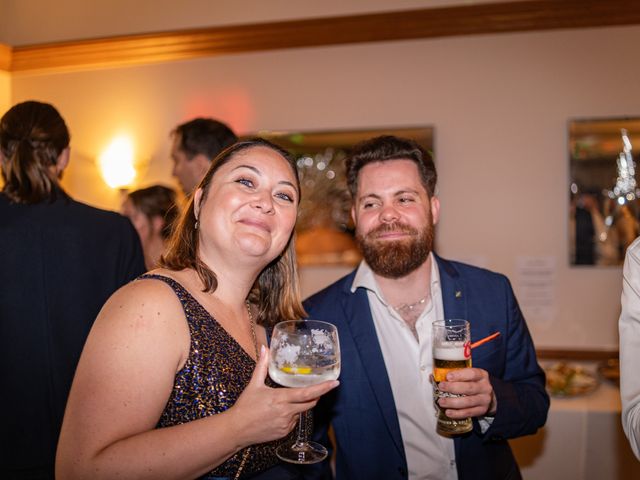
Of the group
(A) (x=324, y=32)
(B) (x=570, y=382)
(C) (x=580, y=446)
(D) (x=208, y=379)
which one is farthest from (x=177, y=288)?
(A) (x=324, y=32)

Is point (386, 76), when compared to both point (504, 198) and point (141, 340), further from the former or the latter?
point (141, 340)

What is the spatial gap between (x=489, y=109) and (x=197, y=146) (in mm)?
2339

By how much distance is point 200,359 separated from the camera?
1.40 meters

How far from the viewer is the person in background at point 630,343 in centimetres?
141

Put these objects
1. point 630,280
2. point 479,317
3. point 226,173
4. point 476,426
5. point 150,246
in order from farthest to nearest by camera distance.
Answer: point 150,246
point 479,317
point 476,426
point 226,173
point 630,280

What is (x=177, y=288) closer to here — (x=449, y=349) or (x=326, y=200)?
(x=449, y=349)

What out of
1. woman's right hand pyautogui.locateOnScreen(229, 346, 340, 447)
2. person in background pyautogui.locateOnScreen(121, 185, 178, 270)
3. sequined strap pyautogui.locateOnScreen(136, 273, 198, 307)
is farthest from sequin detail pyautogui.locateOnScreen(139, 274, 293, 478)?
person in background pyautogui.locateOnScreen(121, 185, 178, 270)

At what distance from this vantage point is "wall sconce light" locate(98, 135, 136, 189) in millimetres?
4969

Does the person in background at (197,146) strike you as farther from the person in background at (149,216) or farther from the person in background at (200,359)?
the person in background at (200,359)

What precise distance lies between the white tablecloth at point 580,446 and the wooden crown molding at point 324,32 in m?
2.76

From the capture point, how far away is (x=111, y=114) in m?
5.11

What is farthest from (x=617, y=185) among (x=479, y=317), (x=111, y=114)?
(x=111, y=114)

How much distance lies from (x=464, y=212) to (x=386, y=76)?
49.8 inches

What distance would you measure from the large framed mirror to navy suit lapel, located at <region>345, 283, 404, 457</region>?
2598 millimetres
